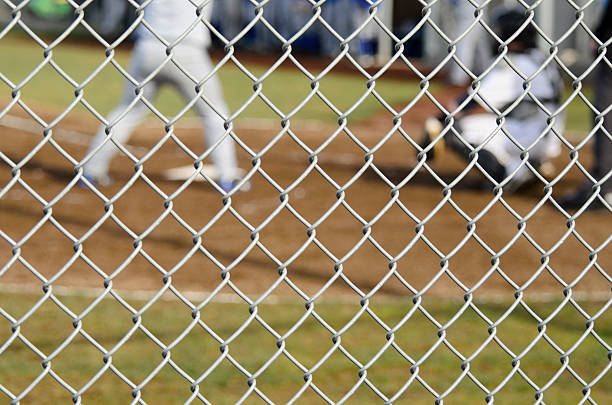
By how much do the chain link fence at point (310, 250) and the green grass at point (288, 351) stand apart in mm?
13

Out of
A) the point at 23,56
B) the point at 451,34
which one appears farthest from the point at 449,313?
the point at 23,56

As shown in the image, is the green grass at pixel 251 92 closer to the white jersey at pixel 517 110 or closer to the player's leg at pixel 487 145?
the player's leg at pixel 487 145

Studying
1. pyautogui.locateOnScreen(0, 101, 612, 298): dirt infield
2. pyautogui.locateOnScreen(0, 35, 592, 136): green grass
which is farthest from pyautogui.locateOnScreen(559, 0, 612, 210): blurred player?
pyautogui.locateOnScreen(0, 35, 592, 136): green grass

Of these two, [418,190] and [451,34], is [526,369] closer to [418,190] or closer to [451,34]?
[418,190]

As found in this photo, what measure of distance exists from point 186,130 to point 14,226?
4.63 m

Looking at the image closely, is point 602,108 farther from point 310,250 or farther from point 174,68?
point 174,68

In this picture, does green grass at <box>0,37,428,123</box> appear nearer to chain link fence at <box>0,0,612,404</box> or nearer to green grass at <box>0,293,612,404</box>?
chain link fence at <box>0,0,612,404</box>

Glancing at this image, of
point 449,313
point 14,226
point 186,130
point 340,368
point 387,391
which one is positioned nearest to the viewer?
point 387,391

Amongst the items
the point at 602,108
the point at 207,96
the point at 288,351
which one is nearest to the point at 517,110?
the point at 602,108

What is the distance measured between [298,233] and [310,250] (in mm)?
432

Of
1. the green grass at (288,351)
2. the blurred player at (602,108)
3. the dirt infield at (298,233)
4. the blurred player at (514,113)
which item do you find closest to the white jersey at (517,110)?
the blurred player at (514,113)

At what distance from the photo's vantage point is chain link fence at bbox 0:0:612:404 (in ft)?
7.25

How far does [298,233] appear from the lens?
6.22 metres

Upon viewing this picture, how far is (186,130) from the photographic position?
10719mm
